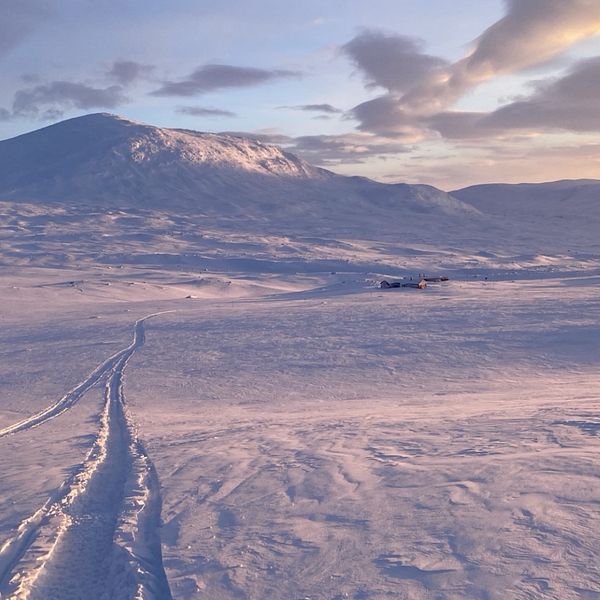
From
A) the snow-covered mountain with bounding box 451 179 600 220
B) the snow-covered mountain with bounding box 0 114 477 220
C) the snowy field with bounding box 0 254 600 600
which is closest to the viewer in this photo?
the snowy field with bounding box 0 254 600 600

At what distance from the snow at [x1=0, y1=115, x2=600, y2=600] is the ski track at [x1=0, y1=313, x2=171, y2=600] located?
3 cm

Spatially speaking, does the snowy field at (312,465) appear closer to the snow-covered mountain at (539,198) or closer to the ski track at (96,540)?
the ski track at (96,540)

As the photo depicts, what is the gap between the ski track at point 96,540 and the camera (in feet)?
18.1

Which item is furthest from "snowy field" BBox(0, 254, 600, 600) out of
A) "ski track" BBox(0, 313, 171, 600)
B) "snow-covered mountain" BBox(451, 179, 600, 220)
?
"snow-covered mountain" BBox(451, 179, 600, 220)

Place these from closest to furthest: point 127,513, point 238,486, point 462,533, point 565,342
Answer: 1. point 462,533
2. point 127,513
3. point 238,486
4. point 565,342

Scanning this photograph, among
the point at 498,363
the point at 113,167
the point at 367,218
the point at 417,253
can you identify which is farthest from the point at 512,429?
the point at 113,167

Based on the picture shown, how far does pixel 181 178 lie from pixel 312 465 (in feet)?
403

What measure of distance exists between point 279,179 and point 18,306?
107 m

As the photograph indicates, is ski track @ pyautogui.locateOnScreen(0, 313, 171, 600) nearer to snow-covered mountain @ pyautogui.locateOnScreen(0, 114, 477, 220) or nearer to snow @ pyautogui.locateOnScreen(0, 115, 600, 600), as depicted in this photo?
snow @ pyautogui.locateOnScreen(0, 115, 600, 600)

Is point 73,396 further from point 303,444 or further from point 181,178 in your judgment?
point 181,178

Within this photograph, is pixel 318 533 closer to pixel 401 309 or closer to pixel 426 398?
pixel 426 398

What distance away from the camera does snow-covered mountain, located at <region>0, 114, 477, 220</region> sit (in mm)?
115500

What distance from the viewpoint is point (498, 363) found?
17.5 meters

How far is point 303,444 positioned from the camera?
9547 mm
